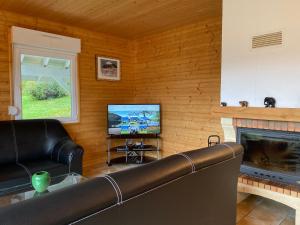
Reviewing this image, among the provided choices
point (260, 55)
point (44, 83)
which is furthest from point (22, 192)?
point (260, 55)

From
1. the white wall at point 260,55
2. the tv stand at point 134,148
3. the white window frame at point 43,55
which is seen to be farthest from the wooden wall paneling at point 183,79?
the white window frame at point 43,55

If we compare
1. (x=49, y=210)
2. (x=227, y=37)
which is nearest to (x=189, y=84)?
(x=227, y=37)

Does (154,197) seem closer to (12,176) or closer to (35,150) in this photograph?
(12,176)

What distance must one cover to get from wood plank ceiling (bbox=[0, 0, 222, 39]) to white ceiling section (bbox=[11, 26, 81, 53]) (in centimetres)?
26

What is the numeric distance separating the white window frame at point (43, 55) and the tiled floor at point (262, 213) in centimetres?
291

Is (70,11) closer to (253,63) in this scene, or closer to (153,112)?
(153,112)

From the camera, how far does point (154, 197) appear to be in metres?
1.12

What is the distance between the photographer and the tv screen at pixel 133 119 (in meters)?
4.22

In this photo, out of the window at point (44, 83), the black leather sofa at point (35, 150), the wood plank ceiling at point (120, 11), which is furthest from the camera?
the window at point (44, 83)

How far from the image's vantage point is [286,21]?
94.8 inches

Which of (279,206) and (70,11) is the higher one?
(70,11)

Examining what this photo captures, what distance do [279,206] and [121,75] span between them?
3.42 m

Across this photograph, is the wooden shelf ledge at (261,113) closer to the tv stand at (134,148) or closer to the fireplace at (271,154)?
the fireplace at (271,154)

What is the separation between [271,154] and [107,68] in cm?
311
